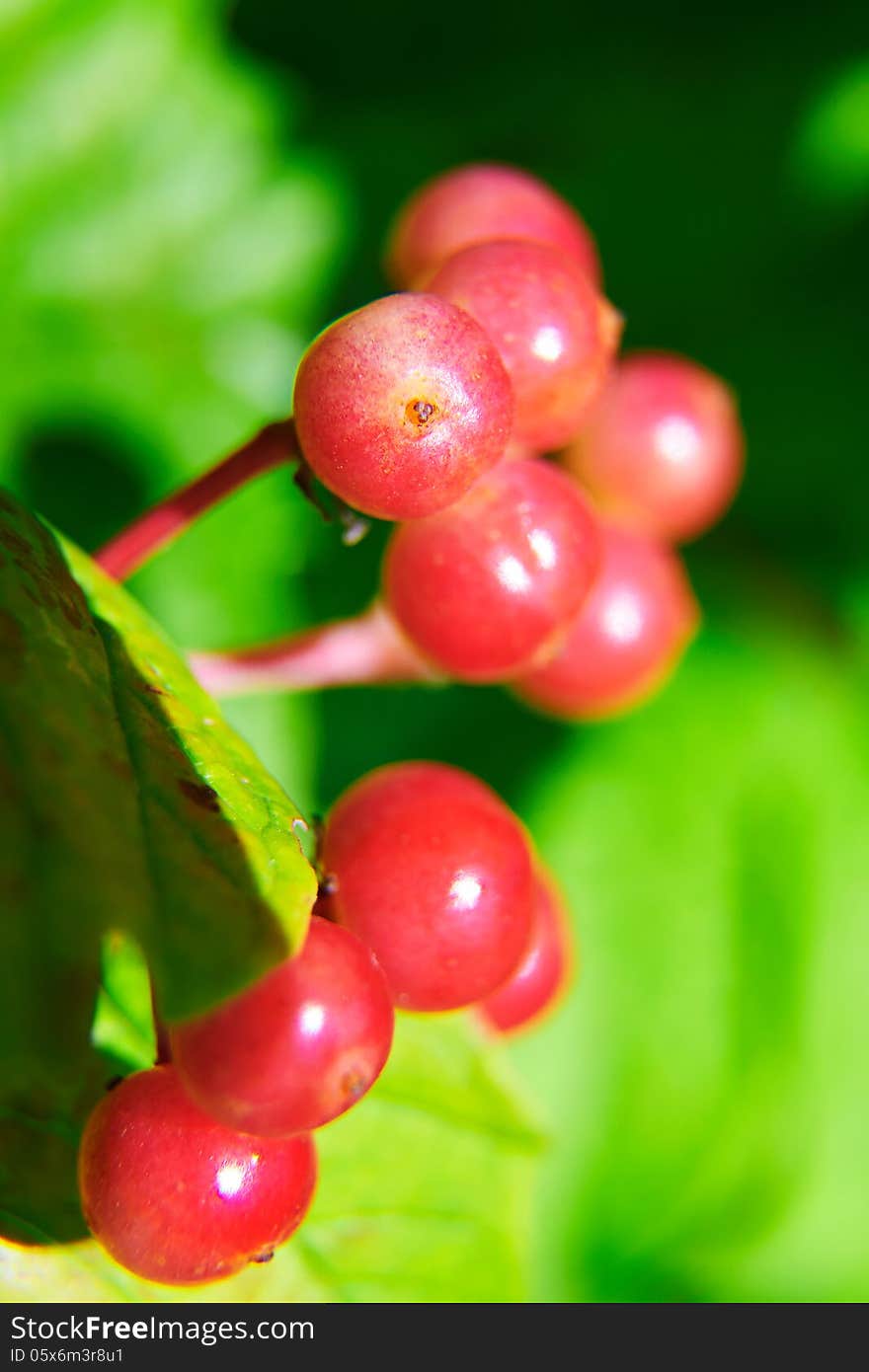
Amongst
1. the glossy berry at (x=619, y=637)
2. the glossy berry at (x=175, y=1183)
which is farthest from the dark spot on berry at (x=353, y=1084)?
the glossy berry at (x=619, y=637)

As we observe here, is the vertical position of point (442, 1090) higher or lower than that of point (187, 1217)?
lower

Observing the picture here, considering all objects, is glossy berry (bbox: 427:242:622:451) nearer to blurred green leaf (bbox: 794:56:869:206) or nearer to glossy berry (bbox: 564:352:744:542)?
glossy berry (bbox: 564:352:744:542)

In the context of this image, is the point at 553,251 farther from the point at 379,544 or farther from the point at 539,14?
the point at 539,14

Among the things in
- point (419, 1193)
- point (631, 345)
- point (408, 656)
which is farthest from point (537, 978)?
point (631, 345)

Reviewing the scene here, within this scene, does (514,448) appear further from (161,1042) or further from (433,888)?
(161,1042)

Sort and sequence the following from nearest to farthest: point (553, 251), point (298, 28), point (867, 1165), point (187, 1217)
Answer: point (187, 1217) → point (553, 251) → point (298, 28) → point (867, 1165)
